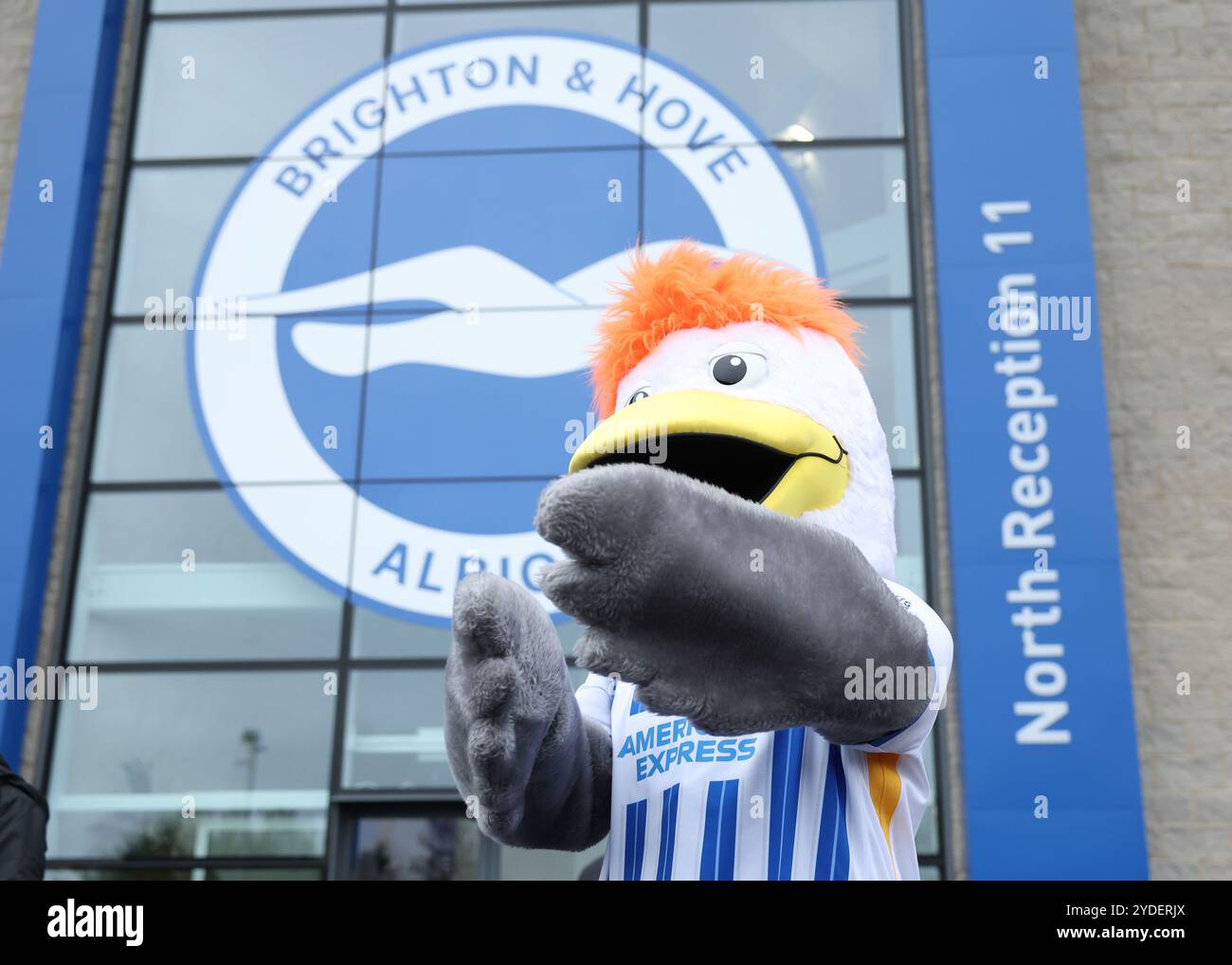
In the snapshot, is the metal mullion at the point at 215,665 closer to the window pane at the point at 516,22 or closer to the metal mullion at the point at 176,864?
the metal mullion at the point at 176,864

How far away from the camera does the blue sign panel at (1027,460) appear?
5.92 m

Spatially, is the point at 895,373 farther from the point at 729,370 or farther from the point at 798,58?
the point at 729,370

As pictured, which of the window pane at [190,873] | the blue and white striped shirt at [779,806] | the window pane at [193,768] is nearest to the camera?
the blue and white striped shirt at [779,806]

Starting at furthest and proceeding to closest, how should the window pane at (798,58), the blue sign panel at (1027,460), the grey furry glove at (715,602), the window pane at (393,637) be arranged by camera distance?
the window pane at (798,58)
the window pane at (393,637)
the blue sign panel at (1027,460)
the grey furry glove at (715,602)

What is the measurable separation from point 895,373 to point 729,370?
491cm

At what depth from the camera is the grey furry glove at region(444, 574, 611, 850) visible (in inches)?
66.3

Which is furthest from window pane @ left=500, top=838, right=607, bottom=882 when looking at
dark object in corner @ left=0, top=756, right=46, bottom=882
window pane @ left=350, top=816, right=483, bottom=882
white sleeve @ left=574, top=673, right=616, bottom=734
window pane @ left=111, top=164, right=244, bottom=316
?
white sleeve @ left=574, top=673, right=616, bottom=734

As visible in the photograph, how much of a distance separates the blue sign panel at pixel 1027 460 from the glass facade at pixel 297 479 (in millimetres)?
394

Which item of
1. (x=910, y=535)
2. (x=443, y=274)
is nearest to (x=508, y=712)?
(x=910, y=535)

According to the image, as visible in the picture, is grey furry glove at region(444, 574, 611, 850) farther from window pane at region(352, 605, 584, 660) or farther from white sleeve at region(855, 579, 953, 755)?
window pane at region(352, 605, 584, 660)

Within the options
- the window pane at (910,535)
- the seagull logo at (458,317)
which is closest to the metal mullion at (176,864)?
the seagull logo at (458,317)

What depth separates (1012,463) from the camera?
6391mm

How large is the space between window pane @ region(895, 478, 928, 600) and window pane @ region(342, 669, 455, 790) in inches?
92.0

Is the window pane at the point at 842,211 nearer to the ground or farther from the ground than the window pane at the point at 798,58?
nearer to the ground
